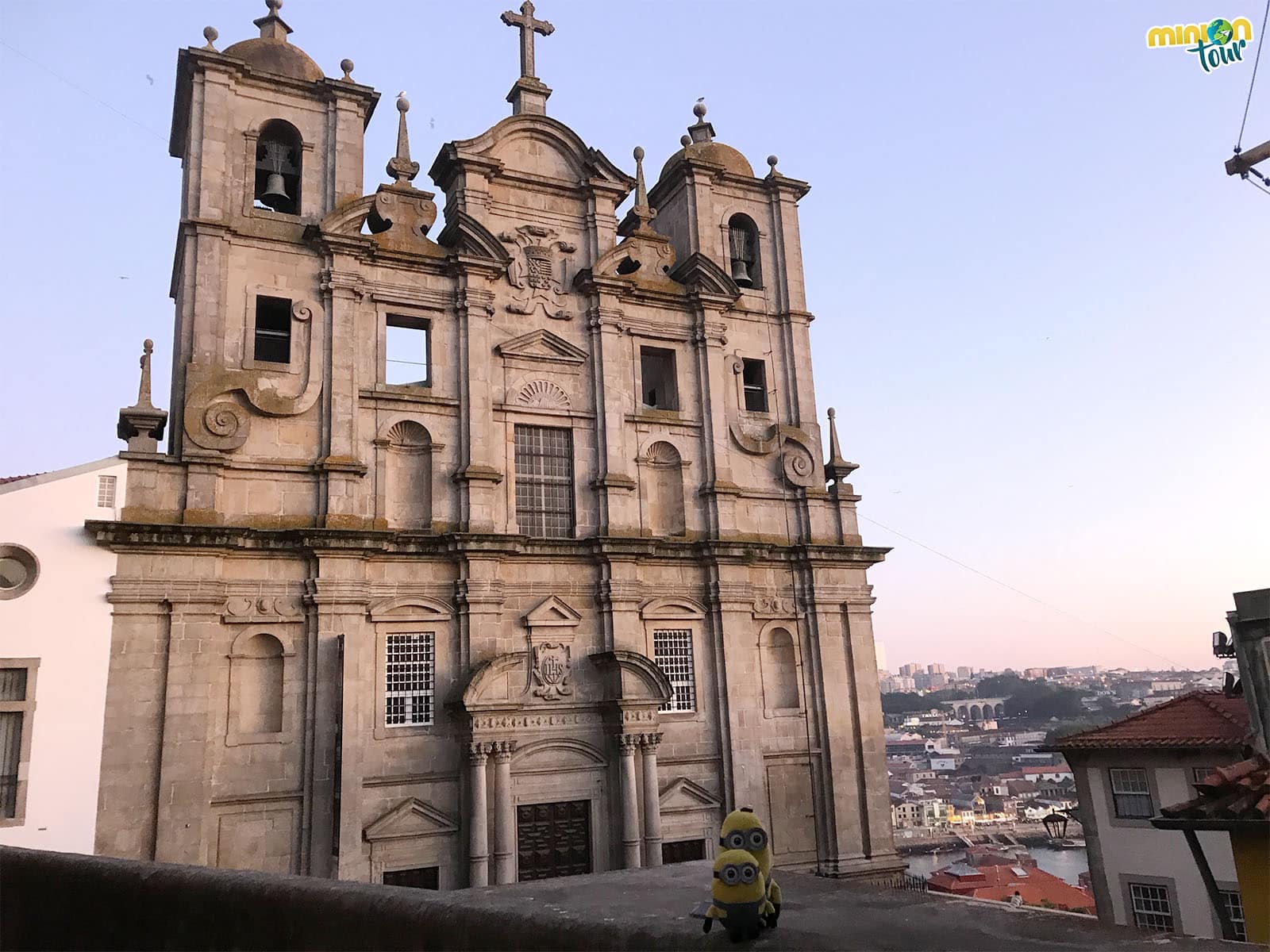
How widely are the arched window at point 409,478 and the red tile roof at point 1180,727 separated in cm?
1518

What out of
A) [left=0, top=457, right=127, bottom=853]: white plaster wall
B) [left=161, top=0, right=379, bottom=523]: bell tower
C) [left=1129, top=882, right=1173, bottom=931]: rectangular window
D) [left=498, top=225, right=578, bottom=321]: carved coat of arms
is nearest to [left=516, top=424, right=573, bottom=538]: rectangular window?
[left=498, top=225, right=578, bottom=321]: carved coat of arms

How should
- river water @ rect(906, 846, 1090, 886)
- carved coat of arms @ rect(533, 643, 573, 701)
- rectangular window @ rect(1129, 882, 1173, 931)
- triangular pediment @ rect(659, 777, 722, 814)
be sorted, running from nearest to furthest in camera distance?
1. rectangular window @ rect(1129, 882, 1173, 931)
2. carved coat of arms @ rect(533, 643, 573, 701)
3. triangular pediment @ rect(659, 777, 722, 814)
4. river water @ rect(906, 846, 1090, 886)

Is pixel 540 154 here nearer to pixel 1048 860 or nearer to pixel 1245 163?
pixel 1245 163

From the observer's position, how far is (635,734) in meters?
19.1

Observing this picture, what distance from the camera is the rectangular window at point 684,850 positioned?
771 inches

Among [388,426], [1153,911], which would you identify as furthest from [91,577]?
[1153,911]

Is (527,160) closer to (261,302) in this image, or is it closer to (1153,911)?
(261,302)

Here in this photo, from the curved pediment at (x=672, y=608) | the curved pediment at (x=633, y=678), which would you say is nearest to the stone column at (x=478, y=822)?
the curved pediment at (x=633, y=678)

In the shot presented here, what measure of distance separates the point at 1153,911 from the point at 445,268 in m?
20.8

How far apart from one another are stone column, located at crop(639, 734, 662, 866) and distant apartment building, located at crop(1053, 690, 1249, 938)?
925 cm

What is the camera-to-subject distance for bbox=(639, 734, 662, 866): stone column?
1870 centimetres

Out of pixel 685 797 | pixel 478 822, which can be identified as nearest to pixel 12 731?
pixel 478 822

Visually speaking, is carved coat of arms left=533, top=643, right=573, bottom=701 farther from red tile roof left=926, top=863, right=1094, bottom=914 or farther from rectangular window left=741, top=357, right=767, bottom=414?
red tile roof left=926, top=863, right=1094, bottom=914

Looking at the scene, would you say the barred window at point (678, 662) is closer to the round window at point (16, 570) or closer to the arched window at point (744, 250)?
the arched window at point (744, 250)
